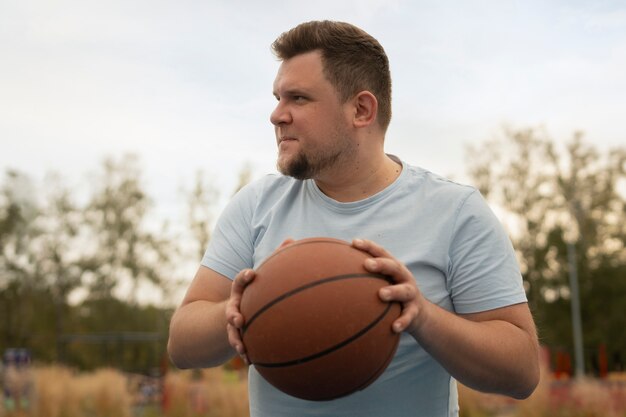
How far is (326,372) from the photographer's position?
273 cm

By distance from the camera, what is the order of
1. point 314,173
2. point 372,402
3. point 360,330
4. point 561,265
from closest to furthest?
point 360,330 < point 372,402 < point 314,173 < point 561,265

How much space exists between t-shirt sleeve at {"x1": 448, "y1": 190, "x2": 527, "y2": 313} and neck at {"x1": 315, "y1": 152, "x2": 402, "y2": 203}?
393 millimetres

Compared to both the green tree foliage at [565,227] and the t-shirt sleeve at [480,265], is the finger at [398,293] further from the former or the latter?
the green tree foliage at [565,227]

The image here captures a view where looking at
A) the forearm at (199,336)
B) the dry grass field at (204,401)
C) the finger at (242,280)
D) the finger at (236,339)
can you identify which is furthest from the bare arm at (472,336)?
the dry grass field at (204,401)

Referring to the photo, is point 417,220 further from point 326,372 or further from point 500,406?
point 500,406

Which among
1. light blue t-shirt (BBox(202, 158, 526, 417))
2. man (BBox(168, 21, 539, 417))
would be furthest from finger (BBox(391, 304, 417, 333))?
light blue t-shirt (BBox(202, 158, 526, 417))

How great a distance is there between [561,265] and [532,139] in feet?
20.2

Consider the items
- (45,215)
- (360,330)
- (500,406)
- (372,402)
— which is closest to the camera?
(360,330)

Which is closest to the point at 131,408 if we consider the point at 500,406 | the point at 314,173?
the point at 500,406

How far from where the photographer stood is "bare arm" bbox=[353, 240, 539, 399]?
2689 millimetres

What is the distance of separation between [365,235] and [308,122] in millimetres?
530

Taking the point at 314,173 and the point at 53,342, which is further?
the point at 53,342

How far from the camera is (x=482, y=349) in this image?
2891 millimetres

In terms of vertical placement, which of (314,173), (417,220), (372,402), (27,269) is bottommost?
(27,269)
